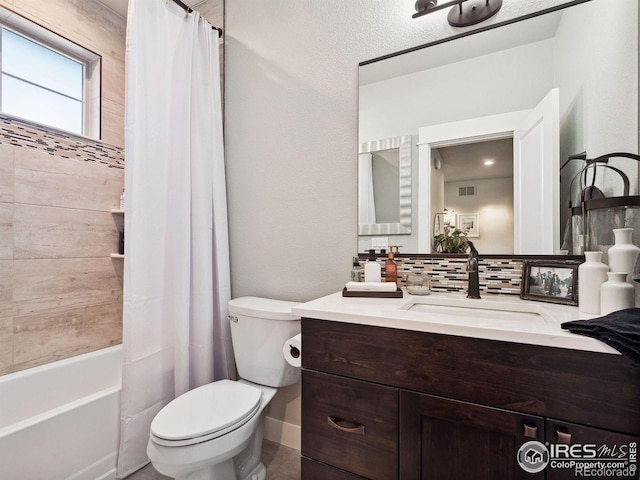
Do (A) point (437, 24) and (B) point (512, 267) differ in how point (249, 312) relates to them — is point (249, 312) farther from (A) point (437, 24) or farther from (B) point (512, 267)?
(A) point (437, 24)

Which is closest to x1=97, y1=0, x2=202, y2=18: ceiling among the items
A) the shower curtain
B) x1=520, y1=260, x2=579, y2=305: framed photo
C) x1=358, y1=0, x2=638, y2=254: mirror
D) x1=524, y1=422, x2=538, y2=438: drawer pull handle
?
the shower curtain

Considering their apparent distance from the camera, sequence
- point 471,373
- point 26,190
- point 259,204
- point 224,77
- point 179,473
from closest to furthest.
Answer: point 471,373
point 179,473
point 26,190
point 259,204
point 224,77

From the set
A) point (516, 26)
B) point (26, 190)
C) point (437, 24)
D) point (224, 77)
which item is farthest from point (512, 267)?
point (26, 190)

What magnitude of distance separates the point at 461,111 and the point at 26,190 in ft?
7.33

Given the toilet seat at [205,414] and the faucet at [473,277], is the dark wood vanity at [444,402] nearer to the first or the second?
the toilet seat at [205,414]

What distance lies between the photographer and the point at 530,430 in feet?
2.74

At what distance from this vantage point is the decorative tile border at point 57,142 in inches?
65.2

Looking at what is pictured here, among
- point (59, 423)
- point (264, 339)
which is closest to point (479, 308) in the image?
point (264, 339)

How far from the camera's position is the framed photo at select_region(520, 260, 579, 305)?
45.6 inches

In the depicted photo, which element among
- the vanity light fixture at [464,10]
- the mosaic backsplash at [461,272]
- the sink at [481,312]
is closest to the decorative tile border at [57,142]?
the mosaic backsplash at [461,272]

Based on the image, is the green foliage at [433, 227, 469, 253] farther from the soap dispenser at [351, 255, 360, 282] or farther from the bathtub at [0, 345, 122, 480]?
the bathtub at [0, 345, 122, 480]

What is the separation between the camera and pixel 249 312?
5.26 feet

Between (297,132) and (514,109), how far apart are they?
3.45 feet

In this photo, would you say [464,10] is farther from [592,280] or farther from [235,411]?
[235,411]
